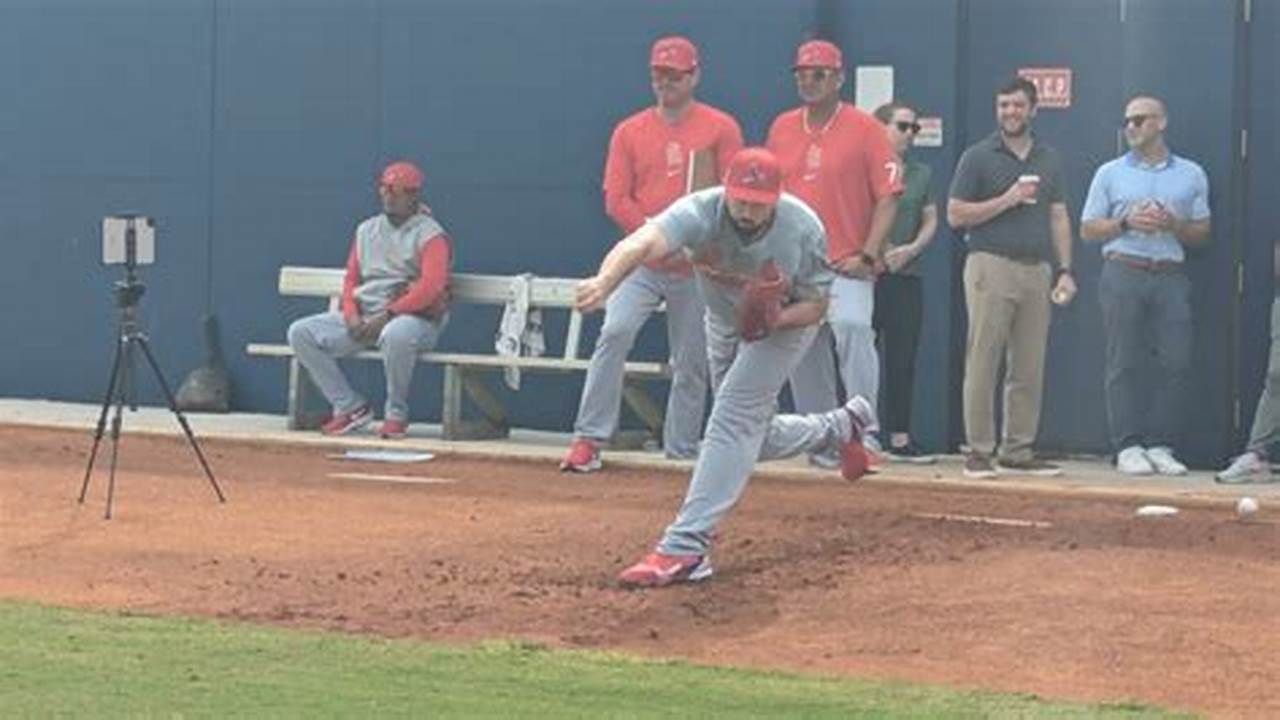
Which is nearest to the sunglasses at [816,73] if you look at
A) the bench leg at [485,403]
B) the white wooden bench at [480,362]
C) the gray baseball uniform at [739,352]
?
the white wooden bench at [480,362]

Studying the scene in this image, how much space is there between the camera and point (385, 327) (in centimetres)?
1627

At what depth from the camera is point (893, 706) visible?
321 inches

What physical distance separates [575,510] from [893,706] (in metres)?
4.87

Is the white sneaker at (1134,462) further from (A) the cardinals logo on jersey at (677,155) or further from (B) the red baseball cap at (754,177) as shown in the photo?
(B) the red baseball cap at (754,177)

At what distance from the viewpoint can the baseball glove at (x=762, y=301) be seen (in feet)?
33.7

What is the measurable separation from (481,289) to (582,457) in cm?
247

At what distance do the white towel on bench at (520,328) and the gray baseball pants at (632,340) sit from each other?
1820 mm

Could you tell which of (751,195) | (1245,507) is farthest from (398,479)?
(751,195)

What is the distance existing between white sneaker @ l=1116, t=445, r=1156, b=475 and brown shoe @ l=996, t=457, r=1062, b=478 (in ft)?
1.22

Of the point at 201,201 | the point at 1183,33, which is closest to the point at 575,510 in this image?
the point at 1183,33

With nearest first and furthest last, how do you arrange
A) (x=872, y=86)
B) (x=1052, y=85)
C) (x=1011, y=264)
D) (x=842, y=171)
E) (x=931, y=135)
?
(x=842, y=171) < (x=1011, y=264) < (x=1052, y=85) < (x=931, y=135) < (x=872, y=86)

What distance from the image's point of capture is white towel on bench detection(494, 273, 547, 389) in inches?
647

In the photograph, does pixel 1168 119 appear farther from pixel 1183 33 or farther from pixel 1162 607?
pixel 1162 607

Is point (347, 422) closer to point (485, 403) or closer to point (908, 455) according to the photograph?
point (485, 403)
